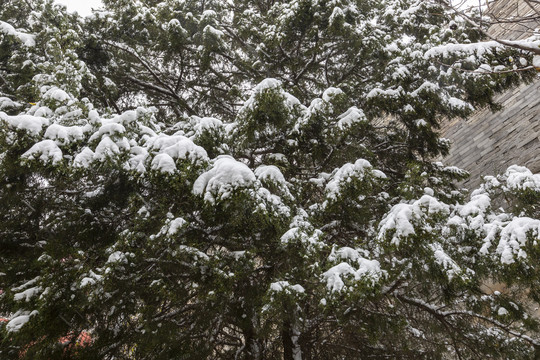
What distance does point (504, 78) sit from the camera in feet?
13.1

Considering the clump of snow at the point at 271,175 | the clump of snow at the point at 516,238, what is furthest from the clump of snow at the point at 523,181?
the clump of snow at the point at 271,175

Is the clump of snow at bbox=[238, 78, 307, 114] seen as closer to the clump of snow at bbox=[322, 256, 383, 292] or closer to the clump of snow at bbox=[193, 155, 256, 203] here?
the clump of snow at bbox=[193, 155, 256, 203]

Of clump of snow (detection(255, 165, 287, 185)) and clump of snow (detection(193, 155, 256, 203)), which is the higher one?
clump of snow (detection(193, 155, 256, 203))

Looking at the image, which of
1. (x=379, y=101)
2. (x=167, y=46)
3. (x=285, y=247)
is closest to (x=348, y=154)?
(x=379, y=101)

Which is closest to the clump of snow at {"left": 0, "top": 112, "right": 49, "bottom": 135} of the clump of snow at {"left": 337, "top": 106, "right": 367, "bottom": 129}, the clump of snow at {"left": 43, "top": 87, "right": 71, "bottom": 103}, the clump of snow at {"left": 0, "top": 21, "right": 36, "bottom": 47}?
the clump of snow at {"left": 43, "top": 87, "right": 71, "bottom": 103}

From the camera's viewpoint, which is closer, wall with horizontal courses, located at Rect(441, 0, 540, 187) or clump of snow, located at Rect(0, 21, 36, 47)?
clump of snow, located at Rect(0, 21, 36, 47)

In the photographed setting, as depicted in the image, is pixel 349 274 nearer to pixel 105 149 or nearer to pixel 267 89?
pixel 267 89

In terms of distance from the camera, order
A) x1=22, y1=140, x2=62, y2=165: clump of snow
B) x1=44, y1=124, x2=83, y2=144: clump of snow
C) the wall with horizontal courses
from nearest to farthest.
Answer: x1=22, y1=140, x2=62, y2=165: clump of snow < x1=44, y1=124, x2=83, y2=144: clump of snow < the wall with horizontal courses

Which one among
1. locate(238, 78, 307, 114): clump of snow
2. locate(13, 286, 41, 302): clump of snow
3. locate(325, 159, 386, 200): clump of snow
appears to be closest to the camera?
locate(13, 286, 41, 302): clump of snow

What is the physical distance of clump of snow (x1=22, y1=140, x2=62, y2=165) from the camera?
8.20ft

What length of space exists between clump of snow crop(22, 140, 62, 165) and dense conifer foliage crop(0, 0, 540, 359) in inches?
0.5

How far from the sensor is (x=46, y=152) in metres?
2.53

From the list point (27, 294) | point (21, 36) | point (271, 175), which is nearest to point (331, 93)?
point (271, 175)

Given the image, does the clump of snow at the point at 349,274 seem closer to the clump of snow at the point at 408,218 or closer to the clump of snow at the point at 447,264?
the clump of snow at the point at 408,218
